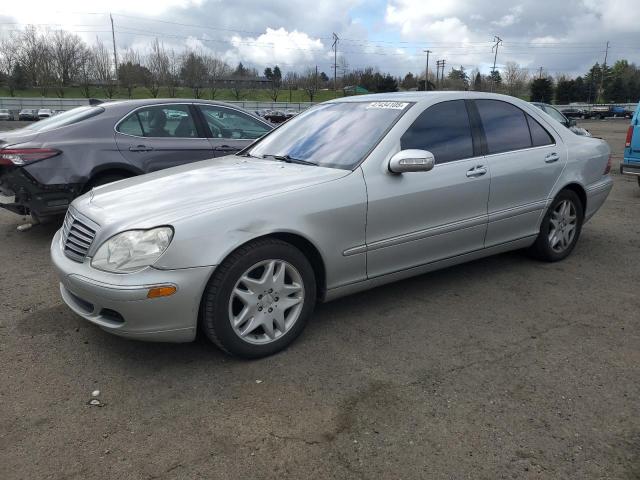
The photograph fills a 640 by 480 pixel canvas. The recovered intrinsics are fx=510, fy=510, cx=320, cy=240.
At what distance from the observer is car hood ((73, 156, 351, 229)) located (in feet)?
9.70

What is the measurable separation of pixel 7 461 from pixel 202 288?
118 centimetres

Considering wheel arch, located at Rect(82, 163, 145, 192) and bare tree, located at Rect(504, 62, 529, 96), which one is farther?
bare tree, located at Rect(504, 62, 529, 96)

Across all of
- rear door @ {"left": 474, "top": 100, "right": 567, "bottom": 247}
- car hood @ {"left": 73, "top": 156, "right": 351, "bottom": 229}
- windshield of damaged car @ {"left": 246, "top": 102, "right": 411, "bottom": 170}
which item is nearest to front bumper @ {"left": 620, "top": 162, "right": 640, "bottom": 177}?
rear door @ {"left": 474, "top": 100, "right": 567, "bottom": 247}

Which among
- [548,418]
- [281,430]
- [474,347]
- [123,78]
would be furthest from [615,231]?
[123,78]

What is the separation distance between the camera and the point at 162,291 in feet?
9.01

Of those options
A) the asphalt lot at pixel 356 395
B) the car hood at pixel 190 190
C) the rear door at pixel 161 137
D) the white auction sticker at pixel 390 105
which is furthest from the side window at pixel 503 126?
the rear door at pixel 161 137

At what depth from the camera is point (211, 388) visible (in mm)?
2840

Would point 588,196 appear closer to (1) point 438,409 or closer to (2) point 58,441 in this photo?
(1) point 438,409

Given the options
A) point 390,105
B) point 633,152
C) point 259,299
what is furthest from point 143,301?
point 633,152

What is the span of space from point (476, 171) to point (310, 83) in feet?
263

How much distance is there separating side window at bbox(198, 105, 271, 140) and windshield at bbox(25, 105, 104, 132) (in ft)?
4.15

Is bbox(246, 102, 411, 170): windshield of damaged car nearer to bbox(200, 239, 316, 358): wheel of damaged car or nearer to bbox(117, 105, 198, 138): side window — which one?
bbox(200, 239, 316, 358): wheel of damaged car

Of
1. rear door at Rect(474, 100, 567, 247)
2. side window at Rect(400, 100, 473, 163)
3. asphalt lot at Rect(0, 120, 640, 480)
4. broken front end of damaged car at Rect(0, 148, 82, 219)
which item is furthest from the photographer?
broken front end of damaged car at Rect(0, 148, 82, 219)

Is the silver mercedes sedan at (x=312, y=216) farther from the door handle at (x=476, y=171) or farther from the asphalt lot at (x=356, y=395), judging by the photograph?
the asphalt lot at (x=356, y=395)
